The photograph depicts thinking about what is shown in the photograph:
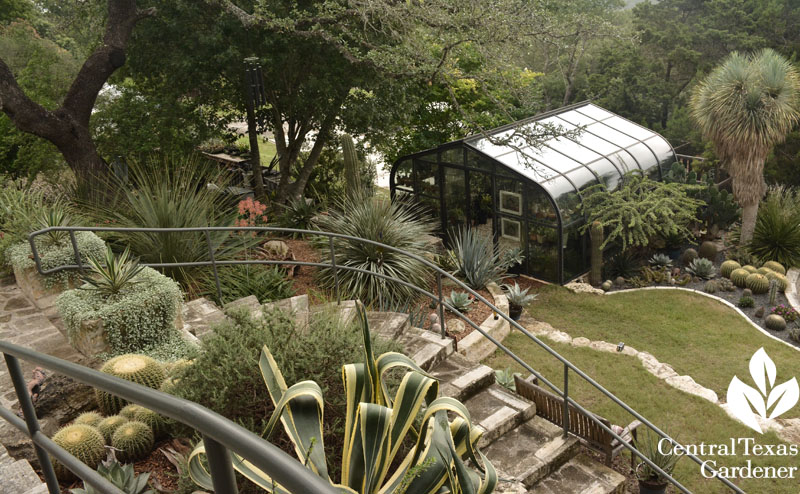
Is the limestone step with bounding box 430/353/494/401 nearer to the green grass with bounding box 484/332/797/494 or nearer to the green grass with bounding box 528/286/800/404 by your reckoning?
the green grass with bounding box 484/332/797/494

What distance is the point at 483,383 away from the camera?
224 inches

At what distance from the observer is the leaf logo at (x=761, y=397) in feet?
23.5

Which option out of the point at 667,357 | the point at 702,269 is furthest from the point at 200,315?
the point at 702,269

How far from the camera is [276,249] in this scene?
30.1 feet

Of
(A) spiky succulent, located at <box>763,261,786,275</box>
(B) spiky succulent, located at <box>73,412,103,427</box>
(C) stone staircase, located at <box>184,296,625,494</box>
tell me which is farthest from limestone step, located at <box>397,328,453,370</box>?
(A) spiky succulent, located at <box>763,261,786,275</box>

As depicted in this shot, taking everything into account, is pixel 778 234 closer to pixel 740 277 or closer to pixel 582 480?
pixel 740 277

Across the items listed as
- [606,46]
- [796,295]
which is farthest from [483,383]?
[606,46]

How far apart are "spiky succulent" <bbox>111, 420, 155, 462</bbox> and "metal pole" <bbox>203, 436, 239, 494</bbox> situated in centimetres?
309

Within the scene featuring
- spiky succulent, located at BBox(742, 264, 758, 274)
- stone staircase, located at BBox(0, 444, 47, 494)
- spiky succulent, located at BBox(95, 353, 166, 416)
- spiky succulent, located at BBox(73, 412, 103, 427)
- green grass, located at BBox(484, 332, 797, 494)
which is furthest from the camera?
spiky succulent, located at BBox(742, 264, 758, 274)

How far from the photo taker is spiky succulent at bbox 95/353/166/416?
418 cm

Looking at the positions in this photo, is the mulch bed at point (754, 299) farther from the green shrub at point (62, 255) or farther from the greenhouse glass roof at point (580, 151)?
the green shrub at point (62, 255)

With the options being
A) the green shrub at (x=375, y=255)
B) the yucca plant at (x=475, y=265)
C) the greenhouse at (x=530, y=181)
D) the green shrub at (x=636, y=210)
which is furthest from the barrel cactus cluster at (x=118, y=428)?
the green shrub at (x=636, y=210)

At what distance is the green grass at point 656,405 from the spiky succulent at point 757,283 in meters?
3.20

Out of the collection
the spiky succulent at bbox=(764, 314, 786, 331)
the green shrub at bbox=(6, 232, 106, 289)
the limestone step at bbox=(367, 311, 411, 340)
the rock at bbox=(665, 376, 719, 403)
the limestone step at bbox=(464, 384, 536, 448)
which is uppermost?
the green shrub at bbox=(6, 232, 106, 289)
